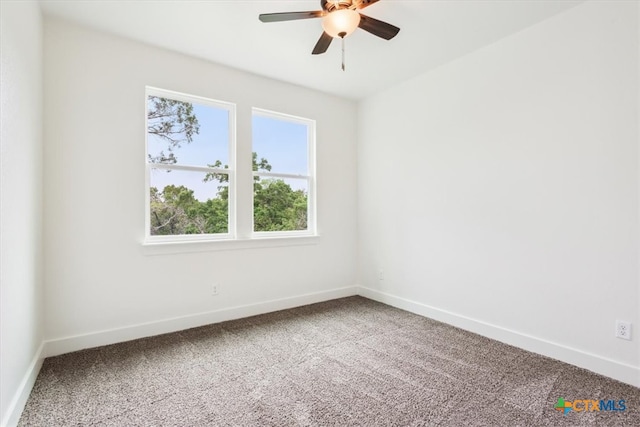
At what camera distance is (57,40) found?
2.58 m

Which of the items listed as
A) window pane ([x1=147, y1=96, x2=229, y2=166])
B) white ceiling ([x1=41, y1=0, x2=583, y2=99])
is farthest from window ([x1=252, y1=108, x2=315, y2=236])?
white ceiling ([x1=41, y1=0, x2=583, y2=99])

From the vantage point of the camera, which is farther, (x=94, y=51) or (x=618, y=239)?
(x=94, y=51)

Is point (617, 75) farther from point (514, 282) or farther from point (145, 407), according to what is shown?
point (145, 407)

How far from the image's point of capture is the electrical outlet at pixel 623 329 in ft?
7.13

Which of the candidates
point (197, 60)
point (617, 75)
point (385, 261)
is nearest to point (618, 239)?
point (617, 75)

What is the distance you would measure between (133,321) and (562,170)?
12.4ft

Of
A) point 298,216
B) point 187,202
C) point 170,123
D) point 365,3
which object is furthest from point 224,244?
point 365,3

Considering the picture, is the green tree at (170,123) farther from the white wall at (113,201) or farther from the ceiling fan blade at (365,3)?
the ceiling fan blade at (365,3)

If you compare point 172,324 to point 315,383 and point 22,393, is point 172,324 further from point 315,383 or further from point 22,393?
point 315,383

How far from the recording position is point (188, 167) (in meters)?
3.23

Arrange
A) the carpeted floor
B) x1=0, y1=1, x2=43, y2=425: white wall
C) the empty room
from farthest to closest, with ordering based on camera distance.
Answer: the empty room → the carpeted floor → x1=0, y1=1, x2=43, y2=425: white wall

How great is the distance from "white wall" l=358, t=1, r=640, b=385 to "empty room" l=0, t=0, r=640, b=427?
16 millimetres

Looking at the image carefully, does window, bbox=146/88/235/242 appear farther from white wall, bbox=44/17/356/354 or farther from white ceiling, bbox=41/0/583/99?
white ceiling, bbox=41/0/583/99

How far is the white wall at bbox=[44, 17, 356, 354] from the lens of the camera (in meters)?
2.58
